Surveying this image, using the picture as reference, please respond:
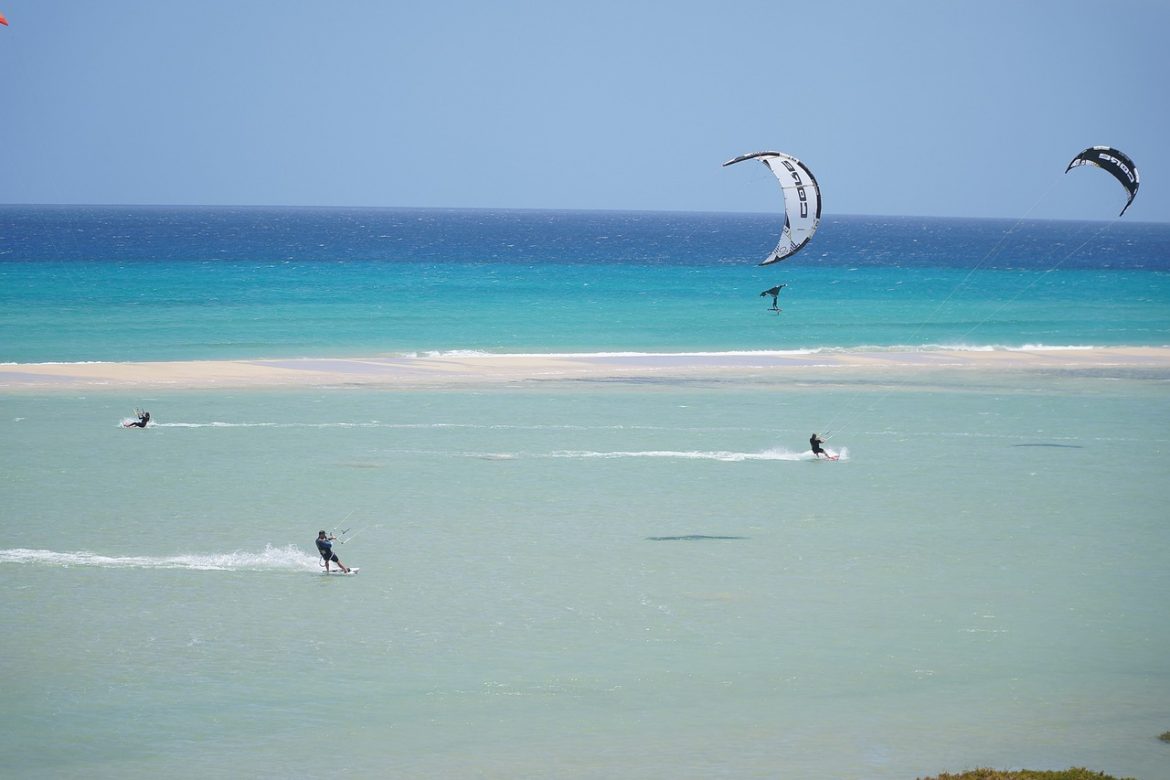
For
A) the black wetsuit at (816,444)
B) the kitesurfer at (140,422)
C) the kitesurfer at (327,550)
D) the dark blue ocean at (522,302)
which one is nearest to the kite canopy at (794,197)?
the black wetsuit at (816,444)

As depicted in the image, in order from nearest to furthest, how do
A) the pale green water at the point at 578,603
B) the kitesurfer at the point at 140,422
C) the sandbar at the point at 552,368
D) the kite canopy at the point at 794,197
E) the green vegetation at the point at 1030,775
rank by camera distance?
1. the green vegetation at the point at 1030,775
2. the pale green water at the point at 578,603
3. the kite canopy at the point at 794,197
4. the kitesurfer at the point at 140,422
5. the sandbar at the point at 552,368

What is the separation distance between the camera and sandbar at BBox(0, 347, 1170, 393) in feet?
143

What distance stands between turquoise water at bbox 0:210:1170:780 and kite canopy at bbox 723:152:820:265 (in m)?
4.84

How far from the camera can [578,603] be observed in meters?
19.8

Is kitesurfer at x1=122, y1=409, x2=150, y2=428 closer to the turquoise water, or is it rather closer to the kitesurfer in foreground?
the turquoise water

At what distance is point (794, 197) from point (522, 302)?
1990 inches

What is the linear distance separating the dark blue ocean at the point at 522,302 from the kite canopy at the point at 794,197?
26586 mm

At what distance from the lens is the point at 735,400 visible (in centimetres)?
4053

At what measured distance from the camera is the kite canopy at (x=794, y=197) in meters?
29.4

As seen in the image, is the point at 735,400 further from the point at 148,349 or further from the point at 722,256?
the point at 722,256

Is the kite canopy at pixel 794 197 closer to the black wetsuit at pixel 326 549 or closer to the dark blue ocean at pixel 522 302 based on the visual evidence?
the black wetsuit at pixel 326 549

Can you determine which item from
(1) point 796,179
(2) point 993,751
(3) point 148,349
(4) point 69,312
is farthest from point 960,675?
(4) point 69,312

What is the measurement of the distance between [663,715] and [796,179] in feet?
55.3

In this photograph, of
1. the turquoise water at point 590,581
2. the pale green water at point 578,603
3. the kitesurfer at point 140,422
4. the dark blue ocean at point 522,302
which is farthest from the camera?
the dark blue ocean at point 522,302
